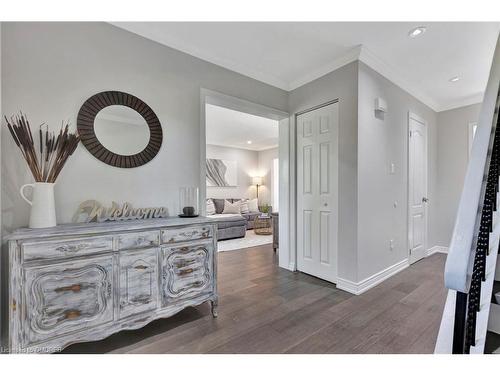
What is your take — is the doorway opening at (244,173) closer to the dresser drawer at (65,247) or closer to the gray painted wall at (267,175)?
the gray painted wall at (267,175)

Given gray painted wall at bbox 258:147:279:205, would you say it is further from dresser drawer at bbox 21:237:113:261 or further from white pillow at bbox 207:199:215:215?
dresser drawer at bbox 21:237:113:261

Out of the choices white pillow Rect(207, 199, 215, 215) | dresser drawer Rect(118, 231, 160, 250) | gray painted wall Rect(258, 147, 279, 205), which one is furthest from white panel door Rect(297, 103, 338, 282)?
gray painted wall Rect(258, 147, 279, 205)

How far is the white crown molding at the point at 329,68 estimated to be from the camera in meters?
2.50

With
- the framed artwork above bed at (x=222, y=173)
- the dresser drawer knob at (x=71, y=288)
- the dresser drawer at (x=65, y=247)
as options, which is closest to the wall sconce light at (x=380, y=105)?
the dresser drawer at (x=65, y=247)

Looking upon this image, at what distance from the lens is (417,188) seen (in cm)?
362

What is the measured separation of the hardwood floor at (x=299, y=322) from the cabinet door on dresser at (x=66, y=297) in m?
0.31

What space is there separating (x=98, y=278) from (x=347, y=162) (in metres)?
2.50

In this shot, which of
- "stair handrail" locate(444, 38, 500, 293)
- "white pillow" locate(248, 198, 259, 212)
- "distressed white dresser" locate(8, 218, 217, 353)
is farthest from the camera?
"white pillow" locate(248, 198, 259, 212)

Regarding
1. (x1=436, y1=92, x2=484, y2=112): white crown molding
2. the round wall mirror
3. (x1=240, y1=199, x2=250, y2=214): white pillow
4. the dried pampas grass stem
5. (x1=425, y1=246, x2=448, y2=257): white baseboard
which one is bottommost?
(x1=425, y1=246, x2=448, y2=257): white baseboard

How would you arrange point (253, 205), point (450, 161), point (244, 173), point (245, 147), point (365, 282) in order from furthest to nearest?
point (244, 173) < point (245, 147) < point (253, 205) < point (450, 161) < point (365, 282)

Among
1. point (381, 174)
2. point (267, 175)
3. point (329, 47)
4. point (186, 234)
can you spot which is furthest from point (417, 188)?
point (267, 175)

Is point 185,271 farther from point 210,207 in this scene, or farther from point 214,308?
point 210,207

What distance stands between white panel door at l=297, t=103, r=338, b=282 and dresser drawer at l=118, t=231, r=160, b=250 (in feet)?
6.46

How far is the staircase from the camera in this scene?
0.81m
